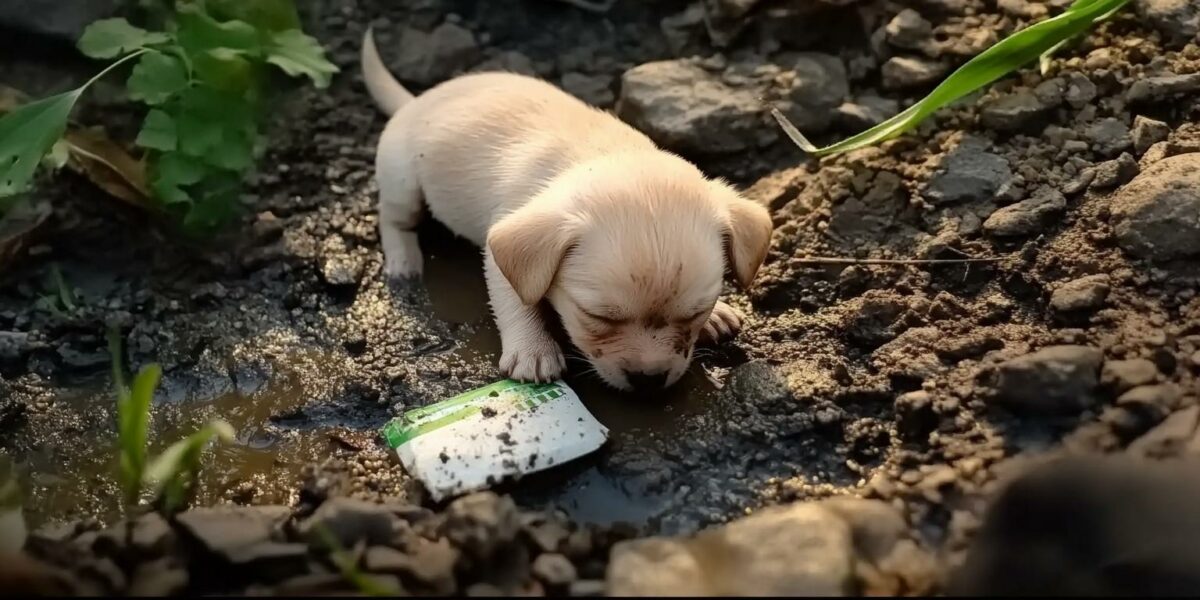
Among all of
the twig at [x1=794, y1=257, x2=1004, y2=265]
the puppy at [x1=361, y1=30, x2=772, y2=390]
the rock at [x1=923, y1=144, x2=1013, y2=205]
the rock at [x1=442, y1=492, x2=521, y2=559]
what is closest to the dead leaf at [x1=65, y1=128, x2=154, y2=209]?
the puppy at [x1=361, y1=30, x2=772, y2=390]

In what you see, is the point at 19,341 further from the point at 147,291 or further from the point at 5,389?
the point at 147,291

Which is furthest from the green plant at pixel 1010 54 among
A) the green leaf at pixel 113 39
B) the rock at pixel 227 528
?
the green leaf at pixel 113 39

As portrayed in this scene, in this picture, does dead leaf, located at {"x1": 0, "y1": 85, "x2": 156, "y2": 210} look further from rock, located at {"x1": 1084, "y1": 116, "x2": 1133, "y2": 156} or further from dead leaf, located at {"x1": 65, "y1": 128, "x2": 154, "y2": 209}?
rock, located at {"x1": 1084, "y1": 116, "x2": 1133, "y2": 156}

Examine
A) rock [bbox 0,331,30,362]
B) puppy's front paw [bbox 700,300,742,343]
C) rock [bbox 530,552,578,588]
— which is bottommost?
rock [bbox 0,331,30,362]

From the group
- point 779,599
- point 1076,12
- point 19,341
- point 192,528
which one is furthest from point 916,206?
point 19,341

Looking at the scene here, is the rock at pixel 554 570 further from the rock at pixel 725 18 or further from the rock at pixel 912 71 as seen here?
the rock at pixel 725 18
